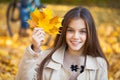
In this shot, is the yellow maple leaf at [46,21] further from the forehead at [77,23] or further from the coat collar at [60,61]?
the coat collar at [60,61]

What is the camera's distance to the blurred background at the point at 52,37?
5682 mm

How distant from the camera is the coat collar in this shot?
337 cm

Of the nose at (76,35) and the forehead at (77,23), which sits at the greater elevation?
the forehead at (77,23)

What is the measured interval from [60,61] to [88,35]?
A: 12.5 inches

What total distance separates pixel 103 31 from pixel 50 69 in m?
5.65

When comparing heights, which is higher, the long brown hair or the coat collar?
the long brown hair

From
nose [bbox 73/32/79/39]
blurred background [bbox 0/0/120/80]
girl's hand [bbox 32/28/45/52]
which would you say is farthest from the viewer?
blurred background [bbox 0/0/120/80]

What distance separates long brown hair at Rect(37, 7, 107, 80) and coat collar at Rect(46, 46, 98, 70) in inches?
1.3

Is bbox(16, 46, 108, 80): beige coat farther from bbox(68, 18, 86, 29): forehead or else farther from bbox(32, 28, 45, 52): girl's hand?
bbox(68, 18, 86, 29): forehead

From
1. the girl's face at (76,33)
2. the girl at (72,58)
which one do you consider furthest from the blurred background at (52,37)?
the girl's face at (76,33)

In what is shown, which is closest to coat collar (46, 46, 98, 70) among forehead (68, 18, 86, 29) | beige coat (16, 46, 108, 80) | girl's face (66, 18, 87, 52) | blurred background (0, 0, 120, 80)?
beige coat (16, 46, 108, 80)

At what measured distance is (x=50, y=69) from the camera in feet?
11.1

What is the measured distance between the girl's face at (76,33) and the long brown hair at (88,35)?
0.03 m

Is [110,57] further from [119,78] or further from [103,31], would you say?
[103,31]
